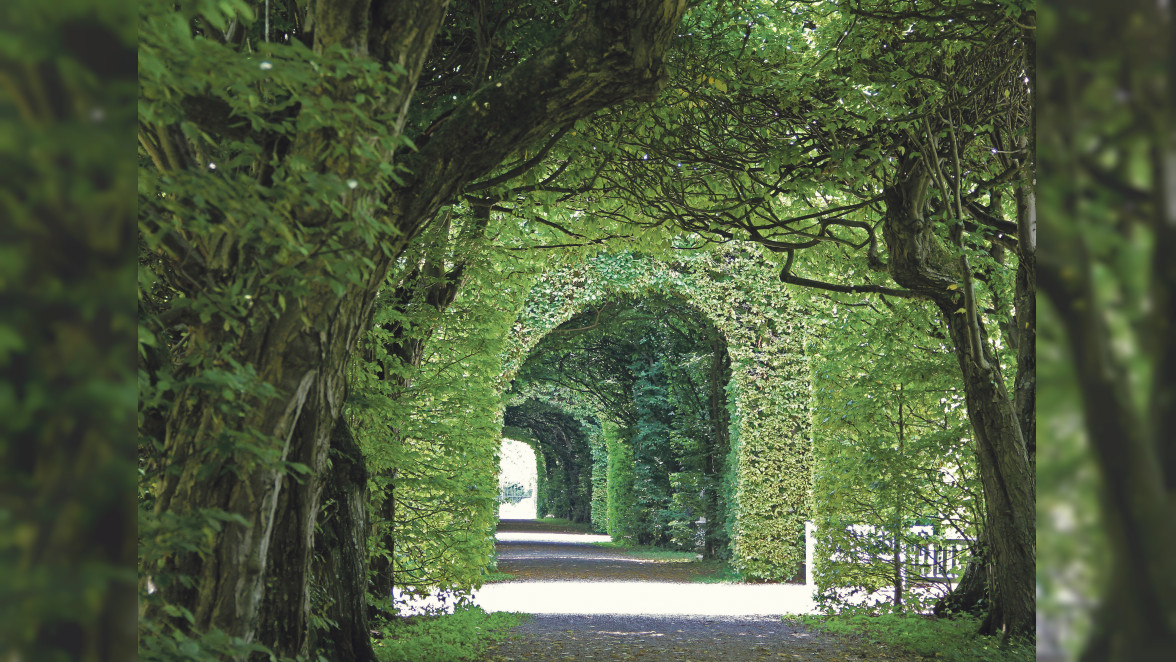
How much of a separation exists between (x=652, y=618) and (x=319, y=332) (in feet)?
22.4

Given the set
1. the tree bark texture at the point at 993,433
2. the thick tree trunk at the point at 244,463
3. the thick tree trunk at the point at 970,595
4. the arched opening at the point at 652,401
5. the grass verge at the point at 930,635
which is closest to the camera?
the thick tree trunk at the point at 244,463

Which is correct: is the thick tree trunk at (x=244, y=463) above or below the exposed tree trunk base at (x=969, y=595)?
above

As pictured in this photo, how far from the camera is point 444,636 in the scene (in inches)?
273

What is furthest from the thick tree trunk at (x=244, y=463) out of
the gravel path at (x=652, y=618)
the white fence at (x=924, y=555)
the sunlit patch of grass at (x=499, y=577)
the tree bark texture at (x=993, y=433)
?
the sunlit patch of grass at (x=499, y=577)

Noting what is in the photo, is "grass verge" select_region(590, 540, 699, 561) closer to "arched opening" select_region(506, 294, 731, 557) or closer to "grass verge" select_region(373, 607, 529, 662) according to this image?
"arched opening" select_region(506, 294, 731, 557)

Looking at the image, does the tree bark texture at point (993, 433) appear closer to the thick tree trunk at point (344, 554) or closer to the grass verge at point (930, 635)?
the grass verge at point (930, 635)

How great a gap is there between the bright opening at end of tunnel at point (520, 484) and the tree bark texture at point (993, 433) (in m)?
49.9

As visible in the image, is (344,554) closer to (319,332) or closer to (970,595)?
(319,332)

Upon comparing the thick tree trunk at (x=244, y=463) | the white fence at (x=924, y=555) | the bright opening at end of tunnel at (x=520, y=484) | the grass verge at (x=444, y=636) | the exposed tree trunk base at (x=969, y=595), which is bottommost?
the bright opening at end of tunnel at (x=520, y=484)

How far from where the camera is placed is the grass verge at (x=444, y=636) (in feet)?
20.3

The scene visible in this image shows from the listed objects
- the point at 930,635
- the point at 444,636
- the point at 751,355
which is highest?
the point at 751,355

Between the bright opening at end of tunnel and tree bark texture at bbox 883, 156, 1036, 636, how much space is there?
164ft

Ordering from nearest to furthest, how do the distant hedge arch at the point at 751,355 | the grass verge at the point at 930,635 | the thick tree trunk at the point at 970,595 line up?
the grass verge at the point at 930,635, the thick tree trunk at the point at 970,595, the distant hedge arch at the point at 751,355
